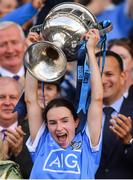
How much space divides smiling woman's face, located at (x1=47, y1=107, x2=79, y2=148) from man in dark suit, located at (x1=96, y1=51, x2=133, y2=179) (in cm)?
40

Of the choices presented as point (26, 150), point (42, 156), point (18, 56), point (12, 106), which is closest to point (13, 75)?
point (18, 56)

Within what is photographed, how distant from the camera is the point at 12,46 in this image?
8039 mm

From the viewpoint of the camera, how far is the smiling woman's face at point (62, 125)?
230 inches

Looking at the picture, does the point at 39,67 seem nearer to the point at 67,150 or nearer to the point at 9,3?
the point at 67,150

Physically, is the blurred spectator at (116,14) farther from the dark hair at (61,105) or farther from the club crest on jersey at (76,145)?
the club crest on jersey at (76,145)

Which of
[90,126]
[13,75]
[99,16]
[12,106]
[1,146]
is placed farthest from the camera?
[99,16]

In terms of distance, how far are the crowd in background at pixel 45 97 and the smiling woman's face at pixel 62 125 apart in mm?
18

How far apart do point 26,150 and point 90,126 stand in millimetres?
846

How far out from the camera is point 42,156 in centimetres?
586

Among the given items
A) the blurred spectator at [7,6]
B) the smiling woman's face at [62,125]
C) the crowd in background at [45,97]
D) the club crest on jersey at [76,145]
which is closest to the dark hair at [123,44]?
the crowd in background at [45,97]

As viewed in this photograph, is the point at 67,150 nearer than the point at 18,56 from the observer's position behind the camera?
Yes

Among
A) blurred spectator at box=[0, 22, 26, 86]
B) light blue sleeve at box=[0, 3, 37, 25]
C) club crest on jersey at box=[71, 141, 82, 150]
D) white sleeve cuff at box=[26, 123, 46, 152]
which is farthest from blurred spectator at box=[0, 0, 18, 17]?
club crest on jersey at box=[71, 141, 82, 150]

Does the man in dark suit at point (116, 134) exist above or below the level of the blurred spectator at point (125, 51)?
below

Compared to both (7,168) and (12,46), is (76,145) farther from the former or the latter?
(12,46)
